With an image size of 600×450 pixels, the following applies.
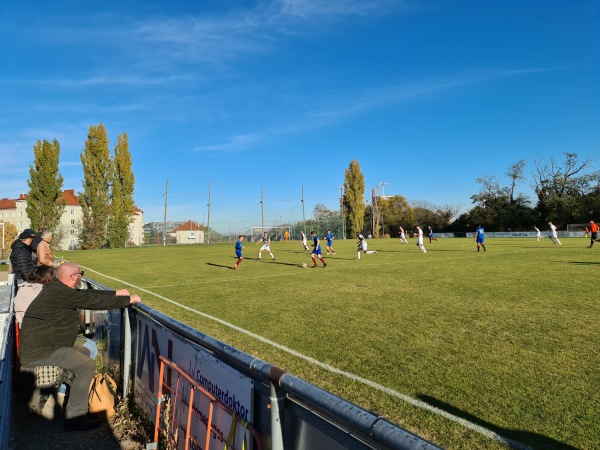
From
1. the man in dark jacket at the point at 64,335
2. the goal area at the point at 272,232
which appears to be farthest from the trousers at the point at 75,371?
the goal area at the point at 272,232

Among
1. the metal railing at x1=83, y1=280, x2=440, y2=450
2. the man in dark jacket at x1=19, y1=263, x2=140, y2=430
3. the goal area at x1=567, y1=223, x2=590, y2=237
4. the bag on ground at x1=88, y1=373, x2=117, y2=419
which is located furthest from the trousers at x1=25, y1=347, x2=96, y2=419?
the goal area at x1=567, y1=223, x2=590, y2=237

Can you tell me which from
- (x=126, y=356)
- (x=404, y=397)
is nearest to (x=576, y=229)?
(x=404, y=397)

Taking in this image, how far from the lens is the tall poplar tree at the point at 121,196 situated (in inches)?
2228

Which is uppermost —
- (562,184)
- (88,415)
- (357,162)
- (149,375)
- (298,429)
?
(357,162)

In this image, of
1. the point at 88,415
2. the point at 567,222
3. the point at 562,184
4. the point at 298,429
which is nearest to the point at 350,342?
the point at 88,415

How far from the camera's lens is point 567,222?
65688 millimetres

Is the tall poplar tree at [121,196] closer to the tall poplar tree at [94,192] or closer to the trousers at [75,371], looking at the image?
the tall poplar tree at [94,192]

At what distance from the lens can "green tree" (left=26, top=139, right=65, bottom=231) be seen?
50.7 meters

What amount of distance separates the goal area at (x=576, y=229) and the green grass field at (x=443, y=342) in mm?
50338

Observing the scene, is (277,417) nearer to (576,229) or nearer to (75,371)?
(75,371)

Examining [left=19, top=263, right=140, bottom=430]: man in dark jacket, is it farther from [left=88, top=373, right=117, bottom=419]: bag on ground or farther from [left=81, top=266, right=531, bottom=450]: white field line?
[left=81, top=266, right=531, bottom=450]: white field line

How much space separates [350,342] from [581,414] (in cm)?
342

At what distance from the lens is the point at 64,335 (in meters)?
4.22

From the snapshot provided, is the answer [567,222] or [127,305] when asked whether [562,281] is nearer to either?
[127,305]
